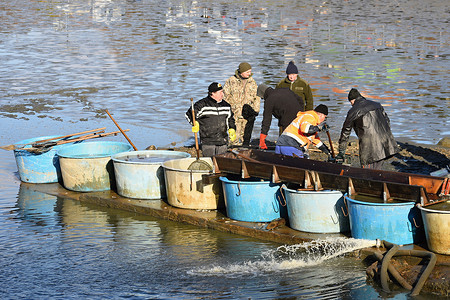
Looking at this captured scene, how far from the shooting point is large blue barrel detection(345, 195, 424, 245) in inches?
336

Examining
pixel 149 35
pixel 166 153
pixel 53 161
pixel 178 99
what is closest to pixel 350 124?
pixel 166 153

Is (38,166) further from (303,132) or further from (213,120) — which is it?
(303,132)

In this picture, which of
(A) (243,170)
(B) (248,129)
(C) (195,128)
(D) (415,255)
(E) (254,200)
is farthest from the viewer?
(B) (248,129)

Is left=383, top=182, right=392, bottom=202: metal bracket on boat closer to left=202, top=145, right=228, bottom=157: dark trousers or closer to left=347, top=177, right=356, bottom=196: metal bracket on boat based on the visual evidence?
left=347, top=177, right=356, bottom=196: metal bracket on boat

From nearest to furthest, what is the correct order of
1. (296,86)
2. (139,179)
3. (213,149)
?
(139,179) → (213,149) → (296,86)

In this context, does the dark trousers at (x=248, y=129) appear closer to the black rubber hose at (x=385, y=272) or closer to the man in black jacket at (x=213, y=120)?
the man in black jacket at (x=213, y=120)

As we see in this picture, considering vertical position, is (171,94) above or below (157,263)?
above

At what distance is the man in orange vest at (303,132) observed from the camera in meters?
10.4

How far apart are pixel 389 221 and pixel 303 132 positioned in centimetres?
233

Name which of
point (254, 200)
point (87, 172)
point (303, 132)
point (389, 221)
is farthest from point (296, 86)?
point (389, 221)

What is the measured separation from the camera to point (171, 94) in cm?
2025

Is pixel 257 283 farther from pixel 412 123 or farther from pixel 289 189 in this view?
pixel 412 123

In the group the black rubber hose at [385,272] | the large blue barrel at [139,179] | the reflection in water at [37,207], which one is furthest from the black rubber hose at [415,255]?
the reflection in water at [37,207]

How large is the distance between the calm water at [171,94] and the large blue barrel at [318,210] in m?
0.37
